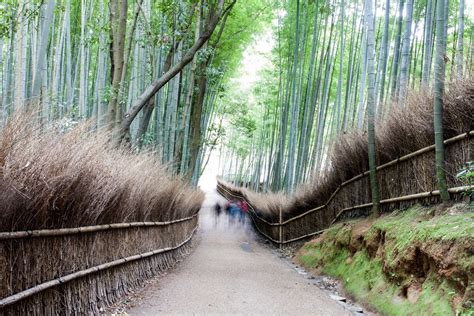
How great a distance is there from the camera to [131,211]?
14.7 ft

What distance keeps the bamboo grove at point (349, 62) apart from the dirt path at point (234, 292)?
6.16ft

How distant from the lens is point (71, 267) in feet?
10.4

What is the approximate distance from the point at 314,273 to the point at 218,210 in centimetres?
1240

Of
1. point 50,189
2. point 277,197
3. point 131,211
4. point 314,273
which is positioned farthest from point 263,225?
point 50,189

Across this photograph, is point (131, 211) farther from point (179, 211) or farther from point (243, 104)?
point (243, 104)

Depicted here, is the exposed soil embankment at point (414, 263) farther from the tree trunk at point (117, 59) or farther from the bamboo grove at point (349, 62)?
the tree trunk at point (117, 59)

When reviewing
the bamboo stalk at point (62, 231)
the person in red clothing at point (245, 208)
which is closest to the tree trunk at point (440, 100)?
the bamboo stalk at point (62, 231)

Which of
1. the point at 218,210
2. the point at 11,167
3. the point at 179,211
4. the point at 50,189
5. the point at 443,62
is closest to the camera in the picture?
the point at 11,167

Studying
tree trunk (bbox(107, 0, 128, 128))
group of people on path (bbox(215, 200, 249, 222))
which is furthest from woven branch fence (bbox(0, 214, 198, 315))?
group of people on path (bbox(215, 200, 249, 222))

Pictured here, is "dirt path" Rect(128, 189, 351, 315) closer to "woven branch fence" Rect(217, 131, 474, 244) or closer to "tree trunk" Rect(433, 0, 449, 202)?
"woven branch fence" Rect(217, 131, 474, 244)

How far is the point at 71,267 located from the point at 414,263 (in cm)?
238

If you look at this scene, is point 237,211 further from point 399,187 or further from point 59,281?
point 59,281

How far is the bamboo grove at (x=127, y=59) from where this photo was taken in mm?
5672

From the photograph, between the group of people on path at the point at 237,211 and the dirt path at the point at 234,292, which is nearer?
the dirt path at the point at 234,292
